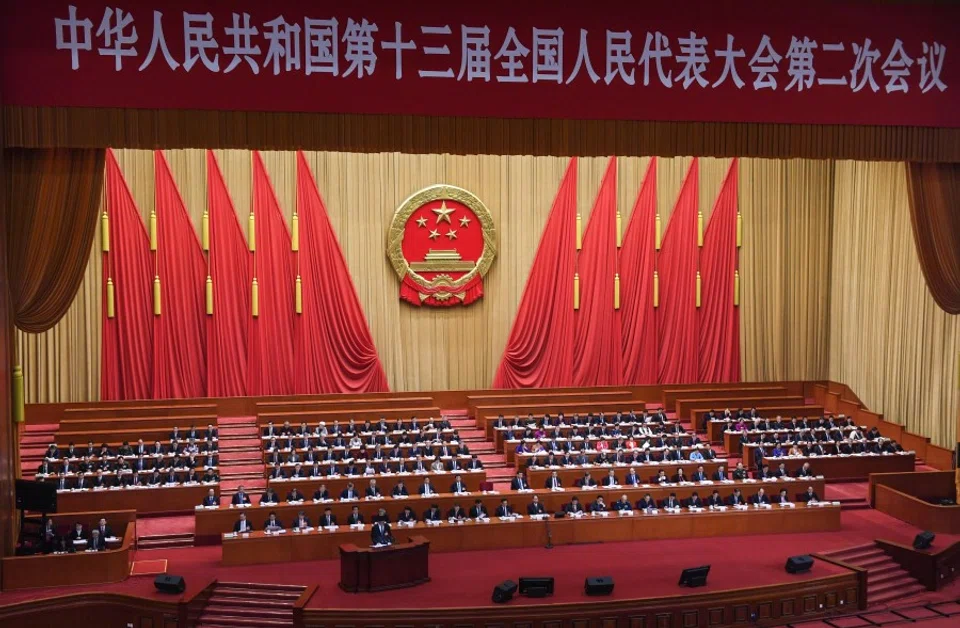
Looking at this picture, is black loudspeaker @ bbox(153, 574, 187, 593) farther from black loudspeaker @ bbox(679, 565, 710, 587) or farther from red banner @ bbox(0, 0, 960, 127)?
black loudspeaker @ bbox(679, 565, 710, 587)

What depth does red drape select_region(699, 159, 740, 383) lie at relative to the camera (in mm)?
15992

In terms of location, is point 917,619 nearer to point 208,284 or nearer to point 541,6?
point 541,6

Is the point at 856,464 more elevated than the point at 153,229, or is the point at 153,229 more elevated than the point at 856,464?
the point at 153,229

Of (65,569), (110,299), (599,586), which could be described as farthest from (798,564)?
(110,299)

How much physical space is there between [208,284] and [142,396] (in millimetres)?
1783

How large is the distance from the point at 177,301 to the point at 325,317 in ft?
6.78

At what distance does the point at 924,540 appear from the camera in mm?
9930

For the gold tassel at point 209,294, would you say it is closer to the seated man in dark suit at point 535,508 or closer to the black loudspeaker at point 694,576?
the seated man in dark suit at point 535,508

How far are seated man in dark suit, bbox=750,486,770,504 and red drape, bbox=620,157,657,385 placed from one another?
15.8ft

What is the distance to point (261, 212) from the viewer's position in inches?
579

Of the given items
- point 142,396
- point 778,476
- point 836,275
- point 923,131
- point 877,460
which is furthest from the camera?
point 836,275

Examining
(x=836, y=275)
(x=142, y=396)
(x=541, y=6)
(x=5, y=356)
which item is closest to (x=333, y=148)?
(x=541, y=6)

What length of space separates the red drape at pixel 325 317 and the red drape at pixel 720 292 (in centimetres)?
516

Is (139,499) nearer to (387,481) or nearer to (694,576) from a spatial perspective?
(387,481)
